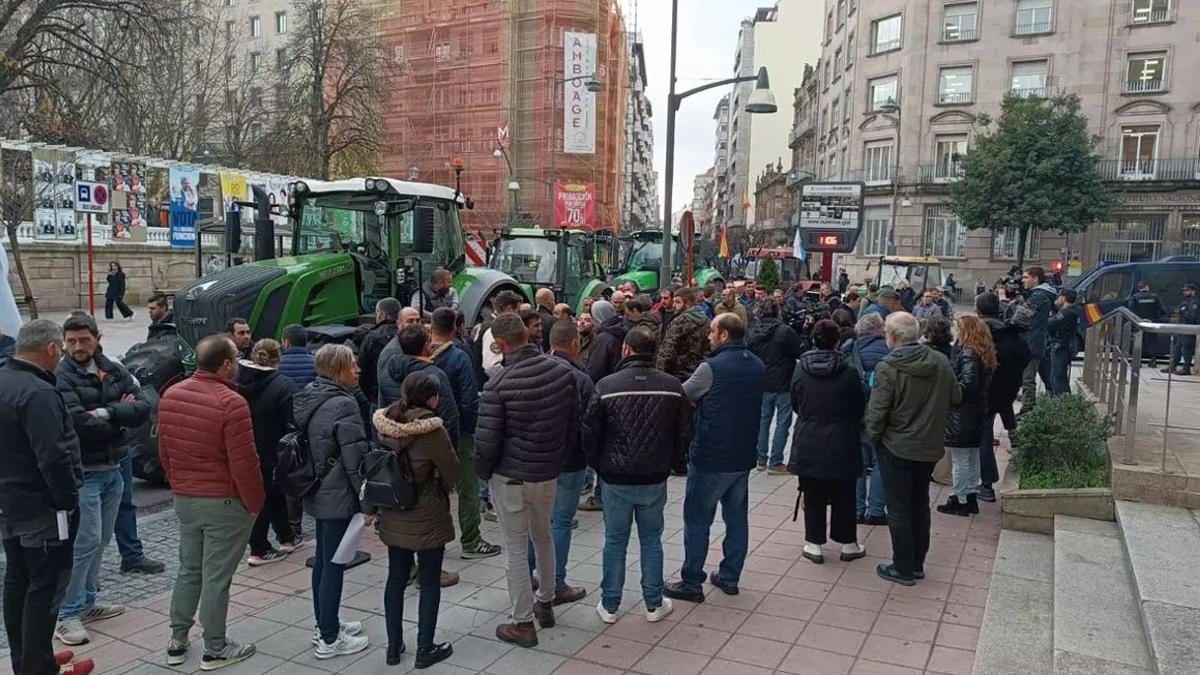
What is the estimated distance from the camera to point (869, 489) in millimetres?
7062

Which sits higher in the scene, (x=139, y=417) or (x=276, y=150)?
(x=276, y=150)

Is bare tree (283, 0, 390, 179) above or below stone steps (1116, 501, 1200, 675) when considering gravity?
above

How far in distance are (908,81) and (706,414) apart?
42.0 meters

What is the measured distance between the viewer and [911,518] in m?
5.70

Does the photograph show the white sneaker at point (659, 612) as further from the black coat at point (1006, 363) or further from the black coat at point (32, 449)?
the black coat at point (1006, 363)

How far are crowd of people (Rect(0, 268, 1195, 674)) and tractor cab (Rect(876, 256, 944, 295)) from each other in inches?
960

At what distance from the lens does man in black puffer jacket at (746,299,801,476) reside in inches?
334

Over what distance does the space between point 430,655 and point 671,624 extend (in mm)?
1476

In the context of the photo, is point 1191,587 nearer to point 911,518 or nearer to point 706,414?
point 911,518

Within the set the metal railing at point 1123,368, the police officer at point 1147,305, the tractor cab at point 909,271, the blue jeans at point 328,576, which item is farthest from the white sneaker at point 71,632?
the tractor cab at point 909,271

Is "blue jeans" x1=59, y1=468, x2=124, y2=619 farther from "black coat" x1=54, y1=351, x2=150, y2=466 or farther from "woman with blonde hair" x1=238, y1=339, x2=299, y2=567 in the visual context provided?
"woman with blonde hair" x1=238, y1=339, x2=299, y2=567

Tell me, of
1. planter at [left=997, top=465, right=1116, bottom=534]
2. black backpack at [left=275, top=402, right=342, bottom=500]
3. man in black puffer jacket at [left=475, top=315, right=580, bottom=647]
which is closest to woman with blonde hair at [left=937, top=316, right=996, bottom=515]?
planter at [left=997, top=465, right=1116, bottom=534]

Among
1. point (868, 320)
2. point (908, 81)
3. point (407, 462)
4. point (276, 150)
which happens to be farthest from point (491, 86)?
point (407, 462)

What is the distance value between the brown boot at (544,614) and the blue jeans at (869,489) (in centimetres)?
304
